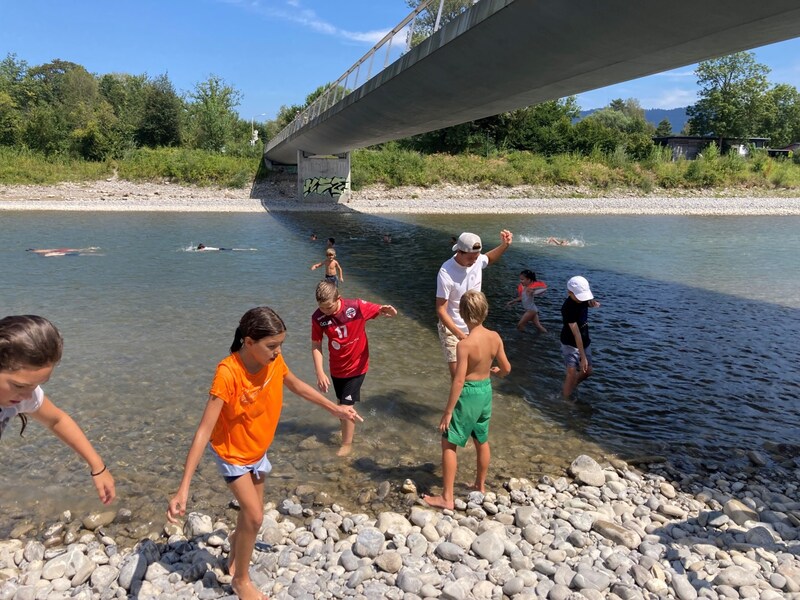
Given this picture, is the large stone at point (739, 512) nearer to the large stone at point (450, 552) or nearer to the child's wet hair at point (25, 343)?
the large stone at point (450, 552)

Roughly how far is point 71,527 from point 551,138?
6004 cm

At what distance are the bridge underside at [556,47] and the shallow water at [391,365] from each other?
5339mm

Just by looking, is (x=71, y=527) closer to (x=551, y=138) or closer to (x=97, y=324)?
(x=97, y=324)

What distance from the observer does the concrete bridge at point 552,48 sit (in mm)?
9016

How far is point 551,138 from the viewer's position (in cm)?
5884

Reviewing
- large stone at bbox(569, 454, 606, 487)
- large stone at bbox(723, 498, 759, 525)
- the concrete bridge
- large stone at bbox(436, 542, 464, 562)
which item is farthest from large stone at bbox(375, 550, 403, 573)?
the concrete bridge

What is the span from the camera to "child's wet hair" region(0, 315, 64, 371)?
2.53 meters

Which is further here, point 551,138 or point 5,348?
point 551,138

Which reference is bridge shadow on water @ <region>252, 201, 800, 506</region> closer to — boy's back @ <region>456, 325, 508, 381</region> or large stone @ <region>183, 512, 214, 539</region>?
boy's back @ <region>456, 325, 508, 381</region>

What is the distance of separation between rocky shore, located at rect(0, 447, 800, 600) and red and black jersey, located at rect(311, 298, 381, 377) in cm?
123

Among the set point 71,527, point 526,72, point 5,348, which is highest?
point 526,72

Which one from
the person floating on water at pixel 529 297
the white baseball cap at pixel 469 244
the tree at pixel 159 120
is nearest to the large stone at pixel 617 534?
the white baseball cap at pixel 469 244

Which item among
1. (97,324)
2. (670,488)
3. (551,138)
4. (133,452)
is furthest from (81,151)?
(670,488)

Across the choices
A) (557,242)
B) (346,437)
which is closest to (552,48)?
(346,437)
